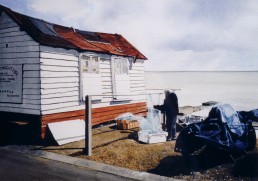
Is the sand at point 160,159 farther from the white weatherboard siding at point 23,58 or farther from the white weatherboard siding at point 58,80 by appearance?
the white weatherboard siding at point 23,58

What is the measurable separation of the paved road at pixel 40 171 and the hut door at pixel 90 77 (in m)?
4.55

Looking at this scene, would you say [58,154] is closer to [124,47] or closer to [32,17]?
[32,17]

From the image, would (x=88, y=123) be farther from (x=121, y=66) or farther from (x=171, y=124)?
(x=121, y=66)

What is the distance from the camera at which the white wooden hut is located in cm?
1034

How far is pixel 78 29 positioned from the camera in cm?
1520

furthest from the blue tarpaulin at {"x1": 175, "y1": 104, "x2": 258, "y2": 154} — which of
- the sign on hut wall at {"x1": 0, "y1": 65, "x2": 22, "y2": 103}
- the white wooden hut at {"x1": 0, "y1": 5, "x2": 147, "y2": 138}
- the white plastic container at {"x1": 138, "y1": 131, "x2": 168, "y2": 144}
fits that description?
the sign on hut wall at {"x1": 0, "y1": 65, "x2": 22, "y2": 103}

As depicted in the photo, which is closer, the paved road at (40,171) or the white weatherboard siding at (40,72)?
the paved road at (40,171)

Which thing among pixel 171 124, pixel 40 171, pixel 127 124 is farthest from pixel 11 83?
pixel 171 124

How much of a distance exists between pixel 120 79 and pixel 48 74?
16.1ft

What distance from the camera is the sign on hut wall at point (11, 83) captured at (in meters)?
10.8

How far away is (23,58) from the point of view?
1070 cm

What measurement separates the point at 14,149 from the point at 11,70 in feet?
11.6

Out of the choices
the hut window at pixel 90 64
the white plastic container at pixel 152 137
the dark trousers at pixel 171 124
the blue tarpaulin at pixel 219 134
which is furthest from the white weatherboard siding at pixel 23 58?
the blue tarpaulin at pixel 219 134

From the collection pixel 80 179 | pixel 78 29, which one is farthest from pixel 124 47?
pixel 80 179
